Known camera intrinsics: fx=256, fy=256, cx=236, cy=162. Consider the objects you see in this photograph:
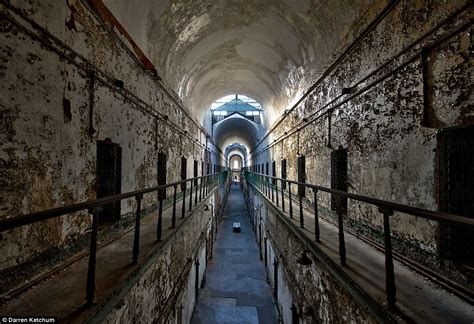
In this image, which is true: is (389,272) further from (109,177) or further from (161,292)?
(109,177)

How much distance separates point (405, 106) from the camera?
3006 millimetres

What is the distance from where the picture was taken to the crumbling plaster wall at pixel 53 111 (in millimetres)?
2236

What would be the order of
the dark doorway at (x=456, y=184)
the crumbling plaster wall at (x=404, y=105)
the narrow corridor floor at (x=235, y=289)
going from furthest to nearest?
1. the narrow corridor floor at (x=235, y=289)
2. the dark doorway at (x=456, y=184)
3. the crumbling plaster wall at (x=404, y=105)

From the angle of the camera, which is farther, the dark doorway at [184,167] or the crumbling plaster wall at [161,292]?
the dark doorway at [184,167]

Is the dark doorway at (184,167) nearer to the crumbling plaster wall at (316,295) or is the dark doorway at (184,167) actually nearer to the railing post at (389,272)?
the crumbling plaster wall at (316,295)

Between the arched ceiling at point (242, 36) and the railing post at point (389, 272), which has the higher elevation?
the arched ceiling at point (242, 36)

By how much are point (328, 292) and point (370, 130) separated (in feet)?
7.63

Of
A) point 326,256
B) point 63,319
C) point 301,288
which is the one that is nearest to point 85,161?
point 63,319

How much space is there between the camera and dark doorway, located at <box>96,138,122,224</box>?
13.9 feet

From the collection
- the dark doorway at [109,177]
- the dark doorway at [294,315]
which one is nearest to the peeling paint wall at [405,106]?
the dark doorway at [294,315]

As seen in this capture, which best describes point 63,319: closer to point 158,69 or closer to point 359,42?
point 359,42

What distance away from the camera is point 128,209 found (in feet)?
15.6

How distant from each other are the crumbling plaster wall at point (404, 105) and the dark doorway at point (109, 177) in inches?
158

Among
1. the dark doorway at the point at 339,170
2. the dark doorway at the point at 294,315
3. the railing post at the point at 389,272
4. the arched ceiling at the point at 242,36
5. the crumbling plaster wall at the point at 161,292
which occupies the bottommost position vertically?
the dark doorway at the point at 294,315
